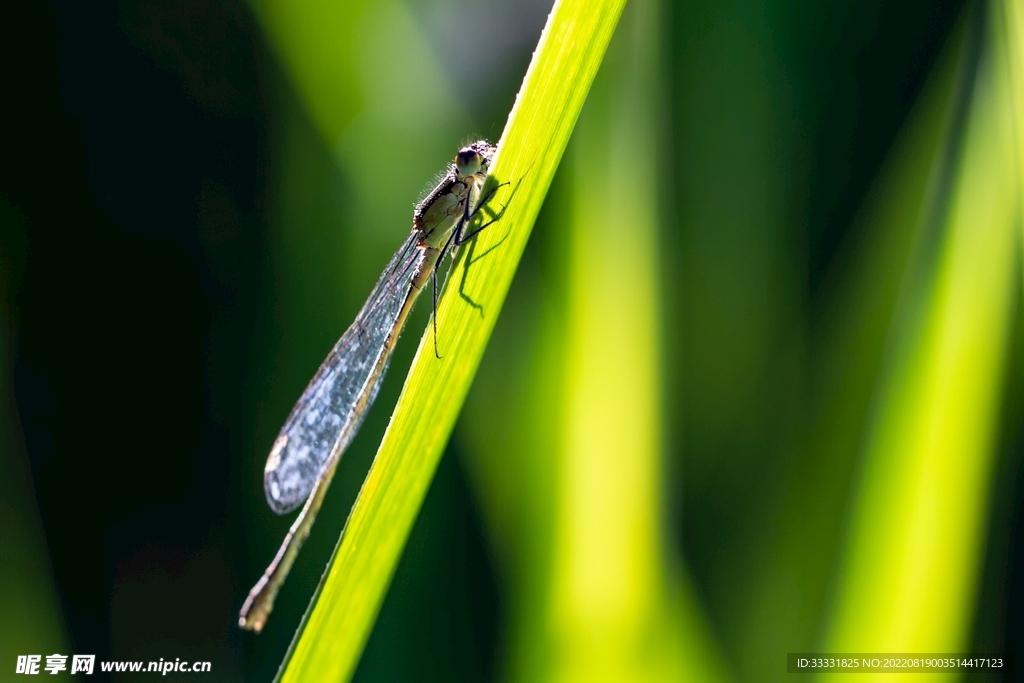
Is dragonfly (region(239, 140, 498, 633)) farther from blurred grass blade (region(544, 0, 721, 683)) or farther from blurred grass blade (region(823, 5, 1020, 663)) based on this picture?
blurred grass blade (region(823, 5, 1020, 663))

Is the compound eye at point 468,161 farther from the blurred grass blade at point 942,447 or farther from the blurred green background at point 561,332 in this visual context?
the blurred grass blade at point 942,447

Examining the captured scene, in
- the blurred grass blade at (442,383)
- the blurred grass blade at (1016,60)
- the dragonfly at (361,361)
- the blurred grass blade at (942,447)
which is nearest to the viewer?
the blurred grass blade at (442,383)

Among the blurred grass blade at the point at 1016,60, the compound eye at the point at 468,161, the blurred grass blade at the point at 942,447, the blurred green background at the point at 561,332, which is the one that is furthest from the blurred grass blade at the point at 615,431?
the blurred grass blade at the point at 1016,60

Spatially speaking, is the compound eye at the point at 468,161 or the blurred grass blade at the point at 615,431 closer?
the blurred grass blade at the point at 615,431

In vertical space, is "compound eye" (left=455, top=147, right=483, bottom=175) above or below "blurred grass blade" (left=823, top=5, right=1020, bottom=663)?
above

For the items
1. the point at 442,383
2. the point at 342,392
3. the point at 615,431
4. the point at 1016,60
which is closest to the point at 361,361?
the point at 342,392

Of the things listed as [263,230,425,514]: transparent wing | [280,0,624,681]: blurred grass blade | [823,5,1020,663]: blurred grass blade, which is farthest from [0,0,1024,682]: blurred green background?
[280,0,624,681]: blurred grass blade
